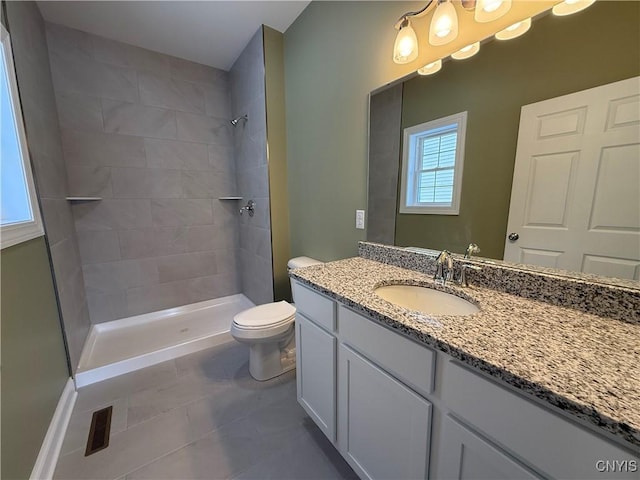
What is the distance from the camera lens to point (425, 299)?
1.13m

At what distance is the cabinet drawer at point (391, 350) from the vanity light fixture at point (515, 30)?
1152 mm

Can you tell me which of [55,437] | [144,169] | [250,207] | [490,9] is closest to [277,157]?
[250,207]

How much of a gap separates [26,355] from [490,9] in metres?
2.40

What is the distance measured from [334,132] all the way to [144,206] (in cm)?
202

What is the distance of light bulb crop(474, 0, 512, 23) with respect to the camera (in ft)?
2.98

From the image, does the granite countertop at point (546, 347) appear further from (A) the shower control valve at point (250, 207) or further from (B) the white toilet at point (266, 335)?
(A) the shower control valve at point (250, 207)

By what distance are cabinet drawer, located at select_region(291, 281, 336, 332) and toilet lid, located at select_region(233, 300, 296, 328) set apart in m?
0.47

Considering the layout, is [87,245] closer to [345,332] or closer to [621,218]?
[345,332]

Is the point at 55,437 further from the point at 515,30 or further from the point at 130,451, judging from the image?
the point at 515,30

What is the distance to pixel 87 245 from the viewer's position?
7.45 feet

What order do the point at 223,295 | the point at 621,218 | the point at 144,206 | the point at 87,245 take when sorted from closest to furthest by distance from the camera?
the point at 621,218 → the point at 87,245 → the point at 144,206 → the point at 223,295

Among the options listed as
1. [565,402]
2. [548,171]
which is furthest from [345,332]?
[548,171]

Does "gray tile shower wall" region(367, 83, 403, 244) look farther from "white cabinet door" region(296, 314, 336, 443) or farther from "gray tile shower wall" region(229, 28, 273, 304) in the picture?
"gray tile shower wall" region(229, 28, 273, 304)

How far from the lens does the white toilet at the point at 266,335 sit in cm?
166
